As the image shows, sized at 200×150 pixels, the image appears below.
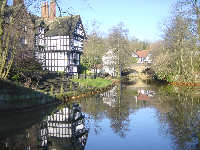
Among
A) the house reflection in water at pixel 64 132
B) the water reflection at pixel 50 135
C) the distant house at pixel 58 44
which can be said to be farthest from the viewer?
the distant house at pixel 58 44

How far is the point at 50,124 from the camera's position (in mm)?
11508

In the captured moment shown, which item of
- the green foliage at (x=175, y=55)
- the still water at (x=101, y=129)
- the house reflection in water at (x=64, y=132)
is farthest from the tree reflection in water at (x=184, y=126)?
the green foliage at (x=175, y=55)

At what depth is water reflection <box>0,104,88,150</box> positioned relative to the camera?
830cm

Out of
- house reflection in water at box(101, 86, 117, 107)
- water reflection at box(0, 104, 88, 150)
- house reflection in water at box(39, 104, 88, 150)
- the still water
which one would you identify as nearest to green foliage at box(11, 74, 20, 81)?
the still water

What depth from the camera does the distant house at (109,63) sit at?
154 feet

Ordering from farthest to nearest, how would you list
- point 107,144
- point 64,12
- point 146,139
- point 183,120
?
point 183,120 → point 64,12 → point 146,139 → point 107,144

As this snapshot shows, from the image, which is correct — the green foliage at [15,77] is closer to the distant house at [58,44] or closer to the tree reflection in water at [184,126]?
the tree reflection in water at [184,126]

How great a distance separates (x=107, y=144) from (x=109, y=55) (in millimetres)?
40273

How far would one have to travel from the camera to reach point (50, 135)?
32.0 feet

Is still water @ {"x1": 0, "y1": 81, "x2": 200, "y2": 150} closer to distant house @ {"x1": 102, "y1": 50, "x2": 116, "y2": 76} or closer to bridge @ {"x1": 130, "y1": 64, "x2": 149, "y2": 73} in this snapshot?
distant house @ {"x1": 102, "y1": 50, "x2": 116, "y2": 76}

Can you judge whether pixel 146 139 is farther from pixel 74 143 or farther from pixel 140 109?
pixel 140 109

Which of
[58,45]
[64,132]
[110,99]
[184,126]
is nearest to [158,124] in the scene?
[184,126]

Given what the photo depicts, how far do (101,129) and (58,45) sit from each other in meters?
27.5

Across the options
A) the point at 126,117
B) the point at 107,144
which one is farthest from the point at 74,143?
the point at 126,117
